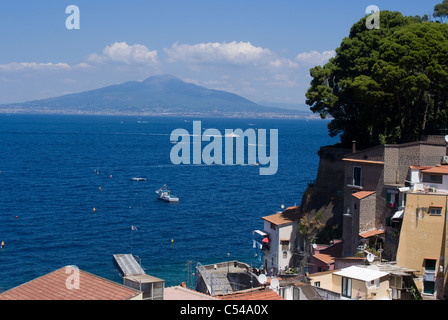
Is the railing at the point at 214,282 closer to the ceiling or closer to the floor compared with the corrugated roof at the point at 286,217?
closer to the floor

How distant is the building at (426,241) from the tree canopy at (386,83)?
10.6m

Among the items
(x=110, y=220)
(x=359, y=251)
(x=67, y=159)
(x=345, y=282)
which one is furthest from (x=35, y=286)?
(x=67, y=159)

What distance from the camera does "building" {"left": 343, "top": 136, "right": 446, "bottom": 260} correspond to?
134 ft

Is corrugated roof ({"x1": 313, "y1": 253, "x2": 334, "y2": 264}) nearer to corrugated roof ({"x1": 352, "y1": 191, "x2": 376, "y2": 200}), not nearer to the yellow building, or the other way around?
corrugated roof ({"x1": 352, "y1": 191, "x2": 376, "y2": 200})

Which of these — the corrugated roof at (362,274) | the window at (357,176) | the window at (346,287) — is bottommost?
the window at (346,287)

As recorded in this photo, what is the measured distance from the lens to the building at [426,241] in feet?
116

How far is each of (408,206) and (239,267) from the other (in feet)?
61.5

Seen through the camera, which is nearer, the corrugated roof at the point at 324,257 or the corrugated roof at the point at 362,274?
the corrugated roof at the point at 362,274

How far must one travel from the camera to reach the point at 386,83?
147 feet

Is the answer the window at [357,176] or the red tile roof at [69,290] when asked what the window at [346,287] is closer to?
the window at [357,176]

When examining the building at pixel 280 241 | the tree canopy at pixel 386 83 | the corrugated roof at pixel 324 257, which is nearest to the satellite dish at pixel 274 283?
the corrugated roof at pixel 324 257

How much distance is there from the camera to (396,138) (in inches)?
2044
